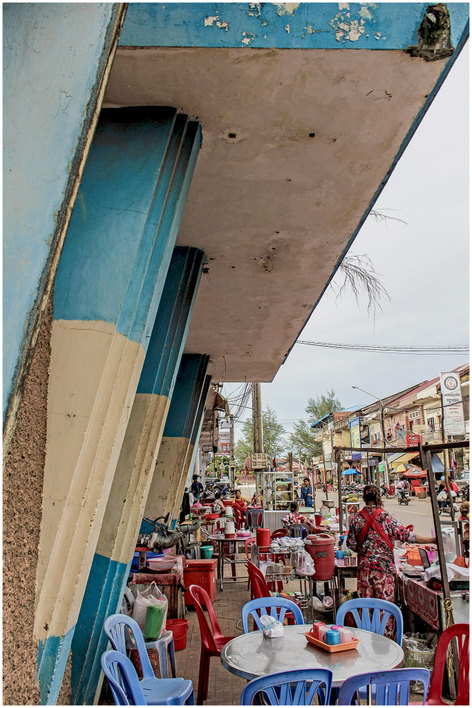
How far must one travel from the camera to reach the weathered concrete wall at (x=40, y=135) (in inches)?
78.2

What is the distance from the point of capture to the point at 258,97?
3.35m

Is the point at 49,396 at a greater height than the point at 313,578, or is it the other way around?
the point at 49,396

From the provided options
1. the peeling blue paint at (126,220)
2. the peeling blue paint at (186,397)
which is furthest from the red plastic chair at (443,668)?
the peeling blue paint at (186,397)

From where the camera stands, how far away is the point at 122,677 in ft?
10.6

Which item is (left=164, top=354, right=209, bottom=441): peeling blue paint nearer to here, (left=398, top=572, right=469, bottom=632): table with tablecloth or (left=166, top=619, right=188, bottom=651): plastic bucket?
(left=166, top=619, right=188, bottom=651): plastic bucket

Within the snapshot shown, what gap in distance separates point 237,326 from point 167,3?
19.0 ft

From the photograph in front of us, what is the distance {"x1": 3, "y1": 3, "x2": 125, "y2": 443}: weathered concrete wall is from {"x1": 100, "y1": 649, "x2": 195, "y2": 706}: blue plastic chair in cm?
187

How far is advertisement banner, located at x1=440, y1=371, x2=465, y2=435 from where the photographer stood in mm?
22828

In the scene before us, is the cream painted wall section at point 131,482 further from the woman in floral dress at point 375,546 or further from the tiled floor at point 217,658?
the woman in floral dress at point 375,546

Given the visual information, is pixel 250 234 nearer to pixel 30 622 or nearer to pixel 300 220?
pixel 300 220

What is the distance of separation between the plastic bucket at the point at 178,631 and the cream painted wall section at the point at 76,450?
3181 millimetres

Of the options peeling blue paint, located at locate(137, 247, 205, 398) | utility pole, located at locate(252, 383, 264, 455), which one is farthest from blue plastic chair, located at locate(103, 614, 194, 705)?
utility pole, located at locate(252, 383, 264, 455)

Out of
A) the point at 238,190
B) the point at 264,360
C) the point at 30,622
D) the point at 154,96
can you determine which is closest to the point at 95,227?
the point at 154,96

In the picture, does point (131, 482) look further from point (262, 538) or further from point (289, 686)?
point (262, 538)
